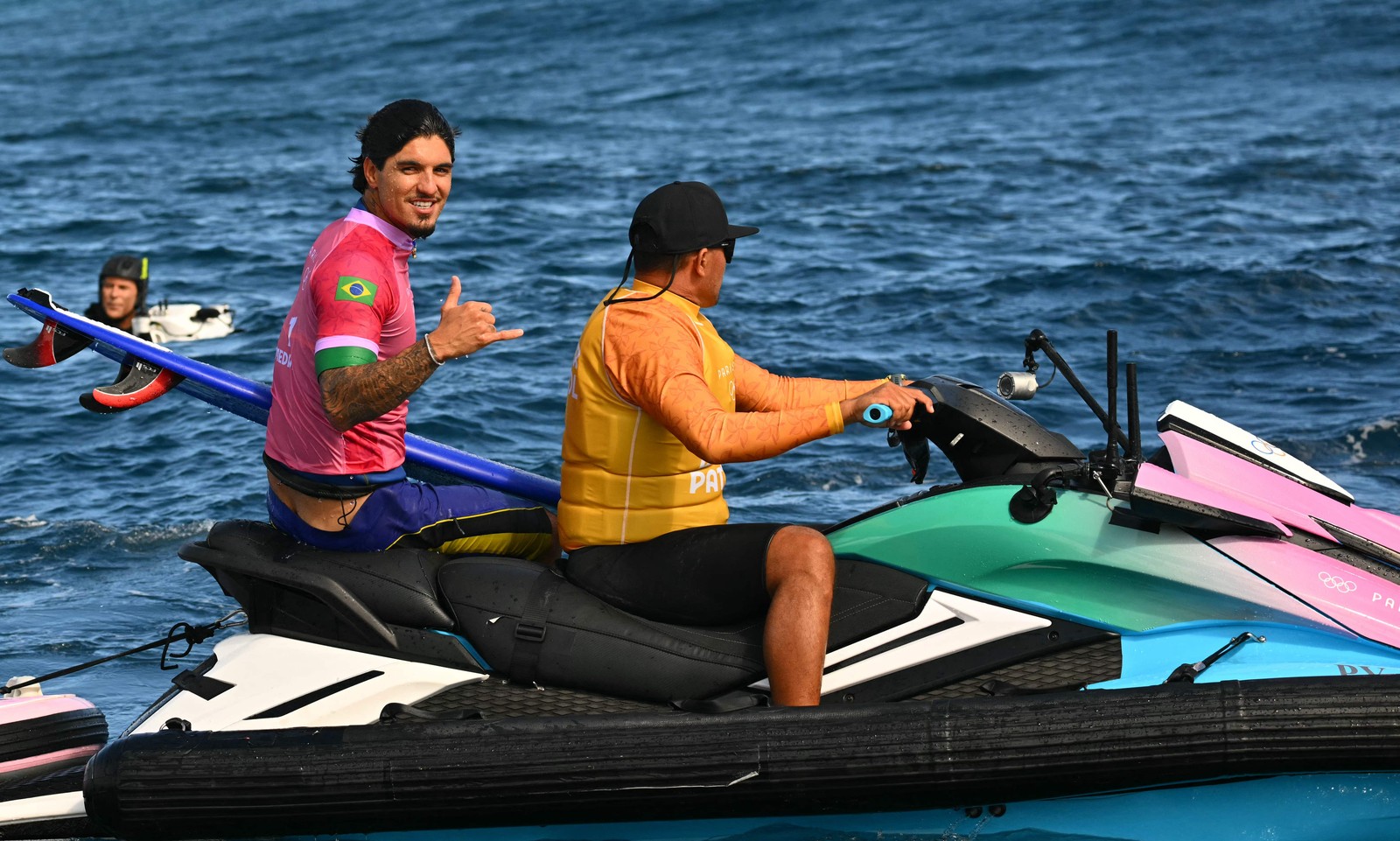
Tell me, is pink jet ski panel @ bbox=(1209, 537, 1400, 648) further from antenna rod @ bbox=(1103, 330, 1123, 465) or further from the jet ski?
antenna rod @ bbox=(1103, 330, 1123, 465)

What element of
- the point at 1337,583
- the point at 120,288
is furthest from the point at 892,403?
the point at 120,288

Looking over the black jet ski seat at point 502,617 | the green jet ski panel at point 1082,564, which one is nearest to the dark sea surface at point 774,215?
the black jet ski seat at point 502,617

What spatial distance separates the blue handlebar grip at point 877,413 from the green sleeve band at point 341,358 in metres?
1.25

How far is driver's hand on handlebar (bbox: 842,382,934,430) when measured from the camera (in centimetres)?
357

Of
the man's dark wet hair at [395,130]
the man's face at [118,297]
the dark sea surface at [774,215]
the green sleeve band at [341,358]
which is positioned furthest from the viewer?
the man's face at [118,297]

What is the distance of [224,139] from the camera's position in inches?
711

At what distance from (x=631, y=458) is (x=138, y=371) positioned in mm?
1676

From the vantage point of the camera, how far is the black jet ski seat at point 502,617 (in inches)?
152

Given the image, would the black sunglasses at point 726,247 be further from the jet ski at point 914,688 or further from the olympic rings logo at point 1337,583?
the olympic rings logo at point 1337,583

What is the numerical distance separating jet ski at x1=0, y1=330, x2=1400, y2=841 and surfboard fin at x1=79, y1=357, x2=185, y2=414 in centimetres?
67

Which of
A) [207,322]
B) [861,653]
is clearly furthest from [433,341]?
[207,322]

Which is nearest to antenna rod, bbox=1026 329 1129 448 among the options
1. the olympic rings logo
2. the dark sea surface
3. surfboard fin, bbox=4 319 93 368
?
the olympic rings logo

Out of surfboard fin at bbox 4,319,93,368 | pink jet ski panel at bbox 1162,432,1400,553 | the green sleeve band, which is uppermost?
surfboard fin at bbox 4,319,93,368

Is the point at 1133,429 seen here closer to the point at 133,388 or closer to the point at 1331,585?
the point at 1331,585
